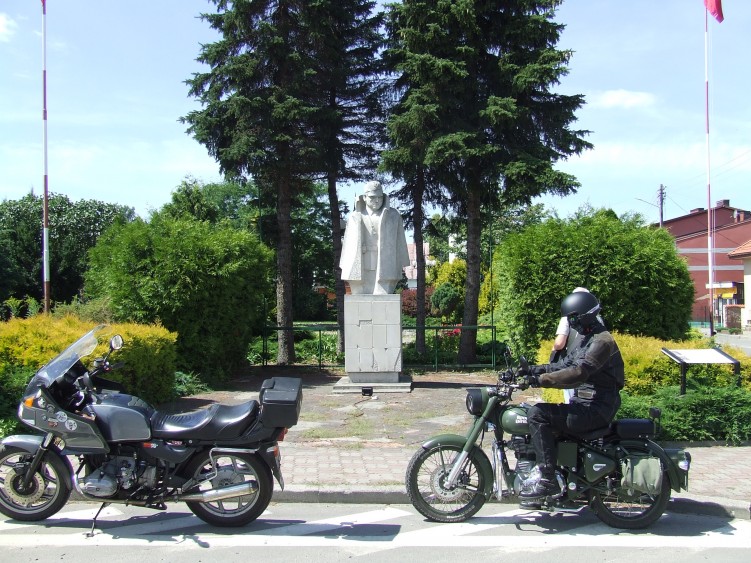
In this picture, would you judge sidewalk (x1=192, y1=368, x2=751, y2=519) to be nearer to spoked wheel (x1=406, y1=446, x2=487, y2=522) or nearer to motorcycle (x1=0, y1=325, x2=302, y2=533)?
spoked wheel (x1=406, y1=446, x2=487, y2=522)

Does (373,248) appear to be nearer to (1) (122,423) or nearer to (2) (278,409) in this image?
(2) (278,409)

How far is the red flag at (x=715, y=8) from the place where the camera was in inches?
878

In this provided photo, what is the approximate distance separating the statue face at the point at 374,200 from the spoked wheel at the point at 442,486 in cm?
779

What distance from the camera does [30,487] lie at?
16.3 ft

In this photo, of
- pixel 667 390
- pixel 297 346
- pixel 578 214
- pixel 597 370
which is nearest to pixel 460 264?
pixel 297 346

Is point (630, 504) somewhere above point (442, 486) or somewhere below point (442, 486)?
below

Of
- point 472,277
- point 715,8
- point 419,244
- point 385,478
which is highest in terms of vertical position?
point 715,8

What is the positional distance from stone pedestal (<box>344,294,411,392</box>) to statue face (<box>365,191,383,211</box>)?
1.72 metres

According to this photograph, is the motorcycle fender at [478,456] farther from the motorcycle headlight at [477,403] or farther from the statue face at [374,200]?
the statue face at [374,200]

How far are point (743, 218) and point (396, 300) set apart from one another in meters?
56.5

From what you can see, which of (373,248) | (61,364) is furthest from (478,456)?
(373,248)

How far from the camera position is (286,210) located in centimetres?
1759

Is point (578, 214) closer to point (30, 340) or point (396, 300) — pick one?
point (396, 300)

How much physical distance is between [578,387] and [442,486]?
4.19ft
